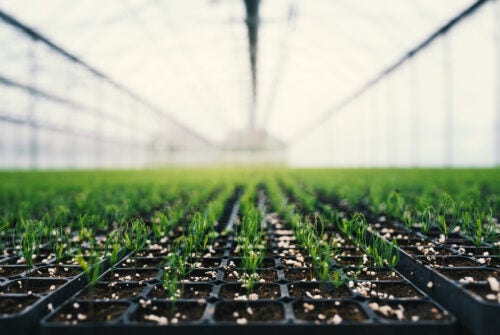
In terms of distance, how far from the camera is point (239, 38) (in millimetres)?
12984

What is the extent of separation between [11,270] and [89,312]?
1014mm

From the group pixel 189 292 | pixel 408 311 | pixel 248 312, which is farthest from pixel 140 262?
pixel 408 311

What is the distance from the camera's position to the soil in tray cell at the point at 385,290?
1.80 metres

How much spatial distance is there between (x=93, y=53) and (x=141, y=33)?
234 centimetres

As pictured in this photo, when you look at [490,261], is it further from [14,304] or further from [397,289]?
[14,304]

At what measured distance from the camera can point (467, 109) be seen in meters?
11.2

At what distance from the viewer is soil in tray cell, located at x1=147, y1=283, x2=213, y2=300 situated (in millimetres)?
1821

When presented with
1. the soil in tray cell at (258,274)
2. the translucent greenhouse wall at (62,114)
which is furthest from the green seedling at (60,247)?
the translucent greenhouse wall at (62,114)

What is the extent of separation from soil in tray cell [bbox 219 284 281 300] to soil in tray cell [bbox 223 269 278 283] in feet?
0.19

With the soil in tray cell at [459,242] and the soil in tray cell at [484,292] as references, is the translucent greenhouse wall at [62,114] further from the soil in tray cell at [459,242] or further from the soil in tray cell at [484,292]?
the soil in tray cell at [484,292]

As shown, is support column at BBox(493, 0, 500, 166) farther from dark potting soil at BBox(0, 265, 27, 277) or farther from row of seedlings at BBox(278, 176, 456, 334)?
dark potting soil at BBox(0, 265, 27, 277)

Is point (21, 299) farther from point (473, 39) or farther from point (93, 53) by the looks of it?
→ point (93, 53)

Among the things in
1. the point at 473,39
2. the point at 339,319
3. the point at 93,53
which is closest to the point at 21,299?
the point at 339,319

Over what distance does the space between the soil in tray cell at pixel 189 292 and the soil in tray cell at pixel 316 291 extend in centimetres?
41
